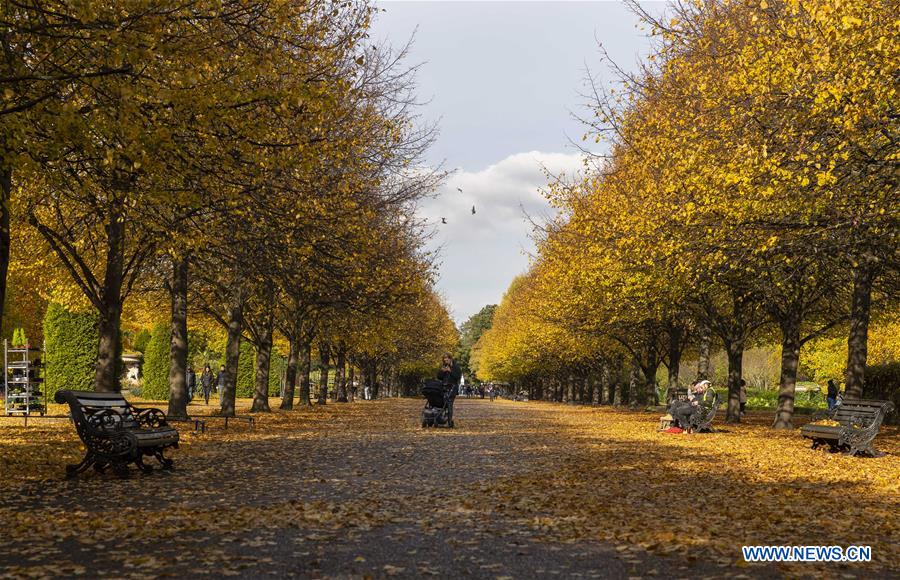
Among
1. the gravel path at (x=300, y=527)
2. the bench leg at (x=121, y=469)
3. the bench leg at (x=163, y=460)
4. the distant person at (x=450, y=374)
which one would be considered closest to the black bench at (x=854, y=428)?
the gravel path at (x=300, y=527)

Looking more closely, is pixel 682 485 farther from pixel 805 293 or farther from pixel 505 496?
pixel 805 293

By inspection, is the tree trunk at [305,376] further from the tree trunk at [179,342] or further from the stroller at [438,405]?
the tree trunk at [179,342]

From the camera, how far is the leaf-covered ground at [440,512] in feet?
21.4

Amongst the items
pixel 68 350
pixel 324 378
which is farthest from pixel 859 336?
pixel 68 350

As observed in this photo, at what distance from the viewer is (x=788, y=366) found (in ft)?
80.1

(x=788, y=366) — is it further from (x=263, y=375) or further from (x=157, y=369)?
(x=157, y=369)

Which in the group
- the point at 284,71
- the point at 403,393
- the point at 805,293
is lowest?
the point at 403,393

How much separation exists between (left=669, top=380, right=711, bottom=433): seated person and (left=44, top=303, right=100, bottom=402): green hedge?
2378 cm

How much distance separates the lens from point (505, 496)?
10211 mm

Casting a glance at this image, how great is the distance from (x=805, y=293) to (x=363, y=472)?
17.1m

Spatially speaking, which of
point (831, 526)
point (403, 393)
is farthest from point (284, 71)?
point (403, 393)

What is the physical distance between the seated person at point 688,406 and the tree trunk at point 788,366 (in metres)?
3.03

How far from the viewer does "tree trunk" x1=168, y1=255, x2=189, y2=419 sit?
862 inches

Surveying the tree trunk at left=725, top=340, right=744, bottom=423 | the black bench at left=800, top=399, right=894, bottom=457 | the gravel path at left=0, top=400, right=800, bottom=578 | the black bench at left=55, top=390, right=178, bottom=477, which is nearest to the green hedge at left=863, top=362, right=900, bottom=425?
the tree trunk at left=725, top=340, right=744, bottom=423
